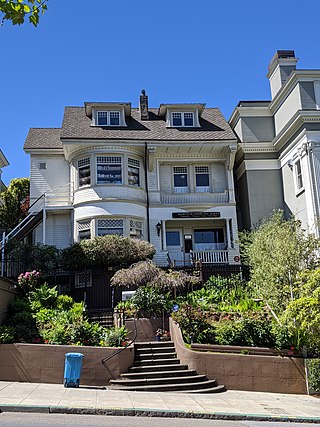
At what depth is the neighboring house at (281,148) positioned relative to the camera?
24.4 metres

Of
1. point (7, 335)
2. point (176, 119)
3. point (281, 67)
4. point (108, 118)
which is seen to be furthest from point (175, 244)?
point (7, 335)

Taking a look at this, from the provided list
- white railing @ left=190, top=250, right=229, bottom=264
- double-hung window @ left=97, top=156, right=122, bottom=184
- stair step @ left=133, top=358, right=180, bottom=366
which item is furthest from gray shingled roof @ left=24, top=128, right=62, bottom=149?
stair step @ left=133, top=358, right=180, bottom=366

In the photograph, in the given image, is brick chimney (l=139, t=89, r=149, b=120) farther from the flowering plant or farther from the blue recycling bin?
the blue recycling bin

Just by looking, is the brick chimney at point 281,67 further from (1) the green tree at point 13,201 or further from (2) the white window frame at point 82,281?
(1) the green tree at point 13,201

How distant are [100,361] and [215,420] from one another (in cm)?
468

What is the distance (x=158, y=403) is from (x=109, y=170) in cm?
1668

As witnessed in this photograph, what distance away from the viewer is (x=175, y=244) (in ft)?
91.4

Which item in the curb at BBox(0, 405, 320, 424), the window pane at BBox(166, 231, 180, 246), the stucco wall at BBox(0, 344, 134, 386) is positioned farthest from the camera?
the window pane at BBox(166, 231, 180, 246)

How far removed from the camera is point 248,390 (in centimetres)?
1399

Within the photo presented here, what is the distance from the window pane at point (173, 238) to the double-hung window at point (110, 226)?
11.8ft

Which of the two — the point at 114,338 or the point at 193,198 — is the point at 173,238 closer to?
the point at 193,198

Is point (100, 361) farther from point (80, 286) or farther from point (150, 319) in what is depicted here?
point (80, 286)

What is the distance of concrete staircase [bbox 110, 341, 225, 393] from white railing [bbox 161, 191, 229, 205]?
12883 mm

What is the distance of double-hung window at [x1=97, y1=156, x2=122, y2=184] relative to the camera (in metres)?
26.2
